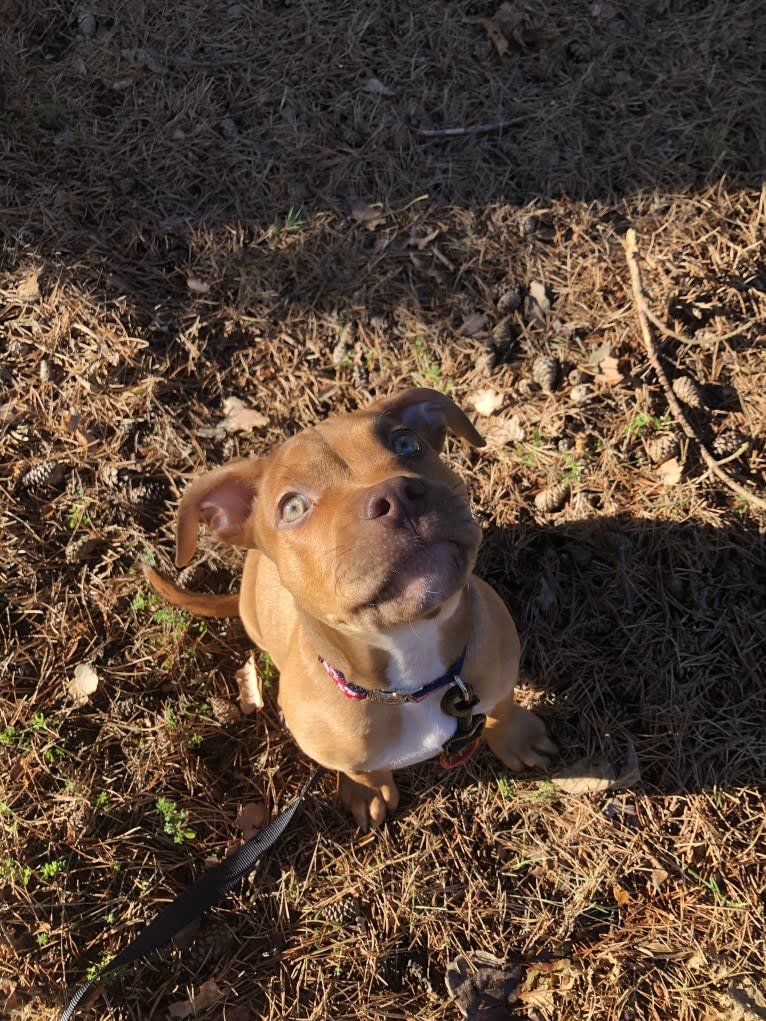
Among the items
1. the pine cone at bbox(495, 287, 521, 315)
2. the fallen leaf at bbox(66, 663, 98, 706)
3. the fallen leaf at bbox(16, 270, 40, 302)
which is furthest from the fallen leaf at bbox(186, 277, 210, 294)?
the fallen leaf at bbox(66, 663, 98, 706)

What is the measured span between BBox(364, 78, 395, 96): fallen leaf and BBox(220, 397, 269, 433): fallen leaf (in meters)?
2.16

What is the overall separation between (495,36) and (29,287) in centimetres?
331

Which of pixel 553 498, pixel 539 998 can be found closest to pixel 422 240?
pixel 553 498

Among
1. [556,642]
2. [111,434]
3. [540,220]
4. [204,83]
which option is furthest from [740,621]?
[204,83]

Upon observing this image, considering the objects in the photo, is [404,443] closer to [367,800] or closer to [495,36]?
[367,800]

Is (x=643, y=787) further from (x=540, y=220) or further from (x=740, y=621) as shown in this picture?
(x=540, y=220)

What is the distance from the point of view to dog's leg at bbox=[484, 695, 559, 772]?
3.54 m

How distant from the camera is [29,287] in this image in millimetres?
4668

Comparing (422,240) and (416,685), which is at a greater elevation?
(422,240)

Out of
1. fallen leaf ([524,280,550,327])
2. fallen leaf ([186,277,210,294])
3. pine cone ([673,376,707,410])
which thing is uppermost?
fallen leaf ([186,277,210,294])

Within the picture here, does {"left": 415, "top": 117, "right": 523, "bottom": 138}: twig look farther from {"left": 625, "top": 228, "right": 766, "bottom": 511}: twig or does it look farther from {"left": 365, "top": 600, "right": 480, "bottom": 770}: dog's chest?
{"left": 365, "top": 600, "right": 480, "bottom": 770}: dog's chest

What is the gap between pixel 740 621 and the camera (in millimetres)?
3666

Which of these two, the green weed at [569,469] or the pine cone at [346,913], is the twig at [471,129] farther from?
the pine cone at [346,913]

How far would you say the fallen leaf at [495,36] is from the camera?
15.4ft
